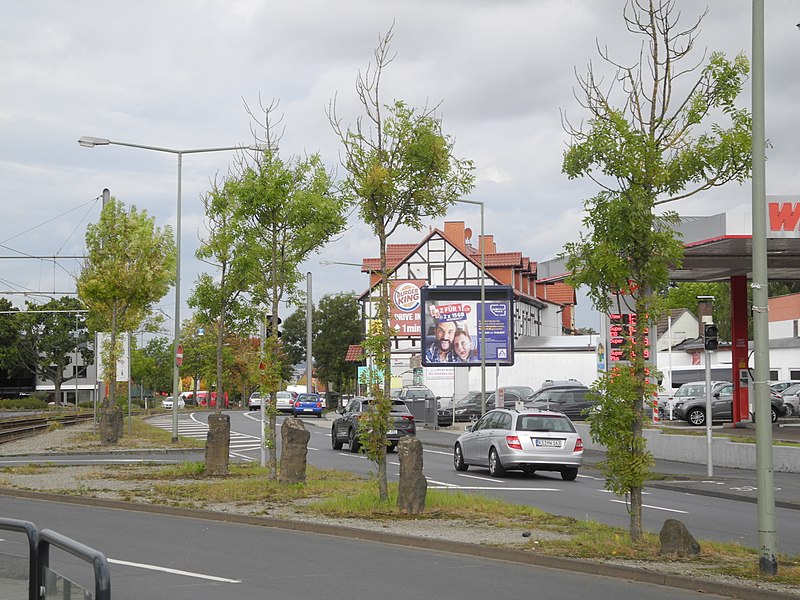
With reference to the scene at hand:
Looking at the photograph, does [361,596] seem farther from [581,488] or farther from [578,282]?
[581,488]

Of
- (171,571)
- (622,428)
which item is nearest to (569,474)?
(622,428)

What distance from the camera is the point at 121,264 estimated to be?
35062mm

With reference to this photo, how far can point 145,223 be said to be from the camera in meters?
36.6

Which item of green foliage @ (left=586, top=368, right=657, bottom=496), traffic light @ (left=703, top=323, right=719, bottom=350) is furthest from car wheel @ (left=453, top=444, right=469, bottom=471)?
green foliage @ (left=586, top=368, right=657, bottom=496)

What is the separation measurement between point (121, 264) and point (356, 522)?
22.0m

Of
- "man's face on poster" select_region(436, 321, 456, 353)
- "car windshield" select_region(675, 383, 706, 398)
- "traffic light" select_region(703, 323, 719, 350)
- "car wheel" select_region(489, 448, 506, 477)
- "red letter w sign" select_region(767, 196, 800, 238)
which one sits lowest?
"car wheel" select_region(489, 448, 506, 477)

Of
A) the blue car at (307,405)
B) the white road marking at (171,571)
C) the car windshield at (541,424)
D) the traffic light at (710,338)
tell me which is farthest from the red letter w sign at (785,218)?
the blue car at (307,405)

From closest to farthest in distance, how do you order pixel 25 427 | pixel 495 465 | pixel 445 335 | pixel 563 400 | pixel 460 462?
pixel 495 465, pixel 460 462, pixel 25 427, pixel 563 400, pixel 445 335

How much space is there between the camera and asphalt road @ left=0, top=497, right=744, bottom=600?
994 centimetres

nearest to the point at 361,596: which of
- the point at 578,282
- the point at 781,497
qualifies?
the point at 578,282

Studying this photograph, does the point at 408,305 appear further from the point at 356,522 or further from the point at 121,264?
the point at 356,522

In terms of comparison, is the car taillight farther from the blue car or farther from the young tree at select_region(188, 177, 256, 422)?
the blue car

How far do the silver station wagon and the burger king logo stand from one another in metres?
53.0

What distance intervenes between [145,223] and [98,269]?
2.45 m
